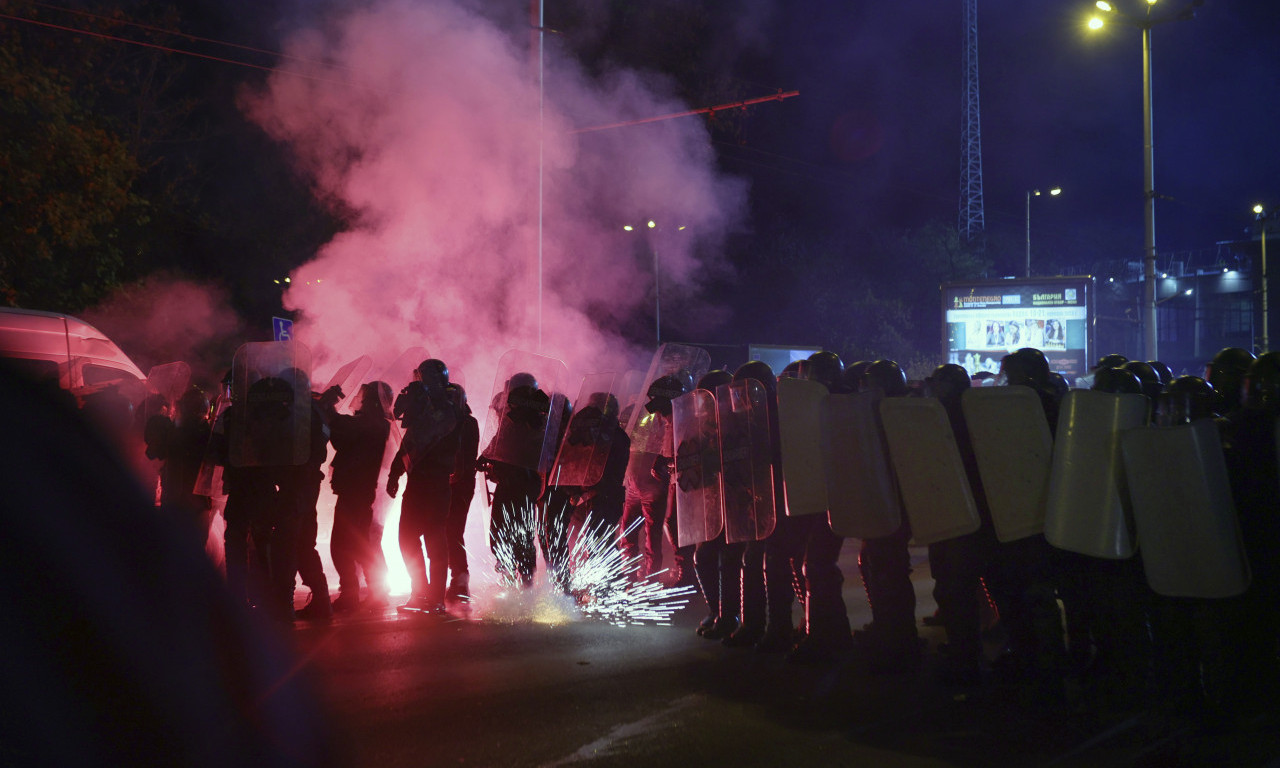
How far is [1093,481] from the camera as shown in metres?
3.85

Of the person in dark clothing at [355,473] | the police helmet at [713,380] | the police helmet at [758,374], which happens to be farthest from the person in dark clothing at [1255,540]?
the person in dark clothing at [355,473]

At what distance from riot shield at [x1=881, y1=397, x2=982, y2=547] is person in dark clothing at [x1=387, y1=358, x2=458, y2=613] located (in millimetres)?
3053

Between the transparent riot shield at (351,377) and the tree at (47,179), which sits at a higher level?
the tree at (47,179)

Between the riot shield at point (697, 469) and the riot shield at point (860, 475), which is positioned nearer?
the riot shield at point (860, 475)

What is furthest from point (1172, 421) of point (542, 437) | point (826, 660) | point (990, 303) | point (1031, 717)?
point (990, 303)

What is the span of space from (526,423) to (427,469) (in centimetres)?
75

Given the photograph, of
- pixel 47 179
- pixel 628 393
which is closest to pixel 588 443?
pixel 628 393

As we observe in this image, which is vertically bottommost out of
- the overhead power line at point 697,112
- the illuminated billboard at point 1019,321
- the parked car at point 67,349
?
the parked car at point 67,349

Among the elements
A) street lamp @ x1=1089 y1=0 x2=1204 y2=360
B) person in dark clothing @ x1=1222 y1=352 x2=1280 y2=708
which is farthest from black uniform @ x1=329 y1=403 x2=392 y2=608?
street lamp @ x1=1089 y1=0 x2=1204 y2=360

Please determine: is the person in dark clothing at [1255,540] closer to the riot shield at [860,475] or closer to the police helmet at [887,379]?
the riot shield at [860,475]

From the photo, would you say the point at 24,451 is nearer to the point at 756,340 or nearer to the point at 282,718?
the point at 282,718

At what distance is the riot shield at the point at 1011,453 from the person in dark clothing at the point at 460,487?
336cm

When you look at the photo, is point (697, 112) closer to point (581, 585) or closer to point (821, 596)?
point (581, 585)

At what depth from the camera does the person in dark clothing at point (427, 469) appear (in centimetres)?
602
